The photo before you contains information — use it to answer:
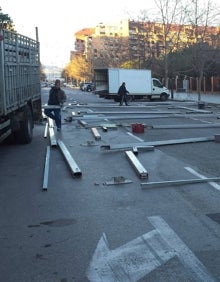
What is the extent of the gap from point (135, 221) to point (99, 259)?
1463 millimetres

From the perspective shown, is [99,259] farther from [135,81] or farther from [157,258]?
[135,81]

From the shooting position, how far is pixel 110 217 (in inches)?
263

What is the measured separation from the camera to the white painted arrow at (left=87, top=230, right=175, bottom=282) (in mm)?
4633

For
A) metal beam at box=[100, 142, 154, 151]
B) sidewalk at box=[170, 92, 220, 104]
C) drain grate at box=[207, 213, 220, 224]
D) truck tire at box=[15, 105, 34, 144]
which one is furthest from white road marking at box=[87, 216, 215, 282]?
sidewalk at box=[170, 92, 220, 104]

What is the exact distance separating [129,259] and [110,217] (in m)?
1.65

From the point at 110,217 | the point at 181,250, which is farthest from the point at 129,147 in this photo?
the point at 181,250

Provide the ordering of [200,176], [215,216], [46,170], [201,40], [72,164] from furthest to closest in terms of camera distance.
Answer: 1. [201,40]
2. [72,164]
3. [46,170]
4. [200,176]
5. [215,216]

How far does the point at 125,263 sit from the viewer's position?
494cm

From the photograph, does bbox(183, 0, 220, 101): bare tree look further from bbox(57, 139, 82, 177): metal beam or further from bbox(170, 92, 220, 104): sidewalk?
bbox(57, 139, 82, 177): metal beam

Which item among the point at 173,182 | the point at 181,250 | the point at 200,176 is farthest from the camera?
the point at 200,176

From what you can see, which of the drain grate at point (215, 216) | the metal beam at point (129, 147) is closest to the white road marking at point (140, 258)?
the drain grate at point (215, 216)

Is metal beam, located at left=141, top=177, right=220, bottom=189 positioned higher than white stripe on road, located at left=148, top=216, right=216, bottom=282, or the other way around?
metal beam, located at left=141, top=177, right=220, bottom=189

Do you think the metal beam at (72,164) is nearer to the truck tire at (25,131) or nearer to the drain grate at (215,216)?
the truck tire at (25,131)

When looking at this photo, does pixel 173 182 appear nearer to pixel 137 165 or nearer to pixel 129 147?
pixel 137 165
